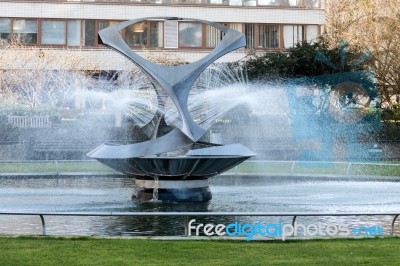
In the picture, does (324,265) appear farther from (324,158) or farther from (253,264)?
(324,158)

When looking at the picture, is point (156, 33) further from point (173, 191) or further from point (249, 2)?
point (173, 191)

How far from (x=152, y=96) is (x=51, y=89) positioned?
14842mm

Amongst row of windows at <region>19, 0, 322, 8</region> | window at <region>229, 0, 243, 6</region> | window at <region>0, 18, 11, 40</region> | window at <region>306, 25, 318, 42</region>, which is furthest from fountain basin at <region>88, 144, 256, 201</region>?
window at <region>306, 25, 318, 42</region>

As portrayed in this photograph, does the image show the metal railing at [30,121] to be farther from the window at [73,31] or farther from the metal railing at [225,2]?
the metal railing at [225,2]

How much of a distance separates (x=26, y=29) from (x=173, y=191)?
41.1 metres

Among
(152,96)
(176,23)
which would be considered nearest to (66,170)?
(152,96)

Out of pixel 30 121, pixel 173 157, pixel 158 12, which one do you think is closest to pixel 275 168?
pixel 173 157

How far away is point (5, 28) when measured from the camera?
59469mm

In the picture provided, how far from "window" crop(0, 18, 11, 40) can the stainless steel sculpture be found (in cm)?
3899

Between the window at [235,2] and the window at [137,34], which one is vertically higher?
the window at [235,2]

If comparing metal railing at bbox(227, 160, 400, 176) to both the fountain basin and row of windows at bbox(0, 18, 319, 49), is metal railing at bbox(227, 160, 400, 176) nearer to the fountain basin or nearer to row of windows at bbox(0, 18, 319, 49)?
the fountain basin

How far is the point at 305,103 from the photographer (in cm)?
4709

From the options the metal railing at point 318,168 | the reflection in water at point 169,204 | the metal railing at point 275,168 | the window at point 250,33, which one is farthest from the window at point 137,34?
the reflection in water at point 169,204

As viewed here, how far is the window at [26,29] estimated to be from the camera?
59.7 meters
